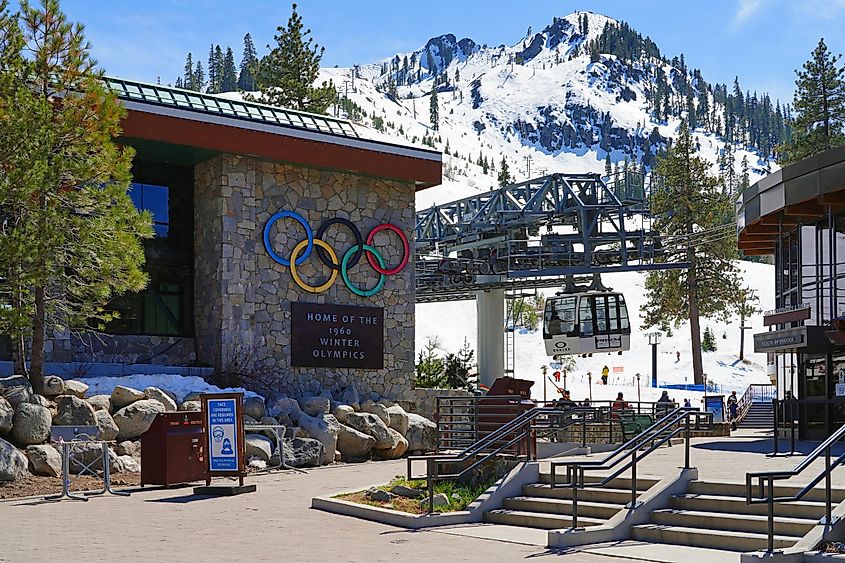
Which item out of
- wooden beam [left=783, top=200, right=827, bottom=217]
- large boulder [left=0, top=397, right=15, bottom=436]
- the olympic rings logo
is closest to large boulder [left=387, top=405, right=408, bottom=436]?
the olympic rings logo

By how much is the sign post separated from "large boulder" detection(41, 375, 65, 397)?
15.8ft

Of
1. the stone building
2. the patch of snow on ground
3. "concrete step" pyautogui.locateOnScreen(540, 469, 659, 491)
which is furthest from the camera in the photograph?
the stone building

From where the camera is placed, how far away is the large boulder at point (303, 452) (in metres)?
23.4

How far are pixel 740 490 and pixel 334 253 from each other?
1748 cm

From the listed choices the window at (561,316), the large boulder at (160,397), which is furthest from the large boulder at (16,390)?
the window at (561,316)

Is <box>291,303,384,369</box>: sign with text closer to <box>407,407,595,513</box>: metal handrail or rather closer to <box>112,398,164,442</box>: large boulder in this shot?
<box>112,398,164,442</box>: large boulder

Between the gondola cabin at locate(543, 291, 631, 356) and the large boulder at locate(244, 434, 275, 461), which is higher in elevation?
the gondola cabin at locate(543, 291, 631, 356)

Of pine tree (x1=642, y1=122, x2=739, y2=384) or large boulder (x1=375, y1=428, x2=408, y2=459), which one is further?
pine tree (x1=642, y1=122, x2=739, y2=384)

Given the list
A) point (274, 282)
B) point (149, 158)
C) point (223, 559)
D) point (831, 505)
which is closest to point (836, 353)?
point (831, 505)

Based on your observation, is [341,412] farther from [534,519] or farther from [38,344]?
[534,519]

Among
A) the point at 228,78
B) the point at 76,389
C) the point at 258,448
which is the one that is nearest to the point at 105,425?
the point at 76,389

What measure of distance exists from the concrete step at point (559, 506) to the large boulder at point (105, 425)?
30.6 feet

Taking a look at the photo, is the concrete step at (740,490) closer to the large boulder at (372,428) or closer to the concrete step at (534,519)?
the concrete step at (534,519)

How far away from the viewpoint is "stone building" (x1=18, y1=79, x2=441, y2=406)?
27.3 metres
